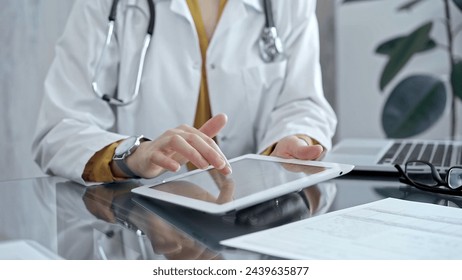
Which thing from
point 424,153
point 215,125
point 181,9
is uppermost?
point 181,9

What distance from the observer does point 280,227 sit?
22.8 inches

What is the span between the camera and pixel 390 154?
3.30ft

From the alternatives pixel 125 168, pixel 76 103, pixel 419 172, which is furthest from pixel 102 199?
pixel 419 172

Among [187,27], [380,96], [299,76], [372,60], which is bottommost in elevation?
[380,96]

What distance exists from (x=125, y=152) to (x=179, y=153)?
4.8 inches

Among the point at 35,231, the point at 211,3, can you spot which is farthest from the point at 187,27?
the point at 35,231

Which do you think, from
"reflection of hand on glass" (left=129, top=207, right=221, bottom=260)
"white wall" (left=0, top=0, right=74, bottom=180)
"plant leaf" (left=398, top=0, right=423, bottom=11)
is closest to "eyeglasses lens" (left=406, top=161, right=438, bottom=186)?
"reflection of hand on glass" (left=129, top=207, right=221, bottom=260)

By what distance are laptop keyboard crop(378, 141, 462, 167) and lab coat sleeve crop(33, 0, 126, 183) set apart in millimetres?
467

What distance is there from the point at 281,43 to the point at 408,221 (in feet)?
2.31

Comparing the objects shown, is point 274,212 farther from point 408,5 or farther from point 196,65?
point 408,5

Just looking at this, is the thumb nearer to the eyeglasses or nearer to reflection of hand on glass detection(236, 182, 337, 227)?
reflection of hand on glass detection(236, 182, 337, 227)

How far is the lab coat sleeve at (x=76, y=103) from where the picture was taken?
0.95 meters

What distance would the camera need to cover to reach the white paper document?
502mm
